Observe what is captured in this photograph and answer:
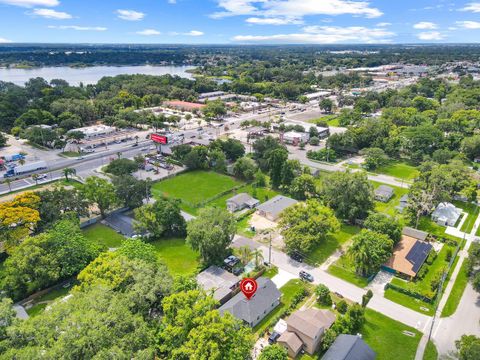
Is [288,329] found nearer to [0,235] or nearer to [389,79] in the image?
[0,235]

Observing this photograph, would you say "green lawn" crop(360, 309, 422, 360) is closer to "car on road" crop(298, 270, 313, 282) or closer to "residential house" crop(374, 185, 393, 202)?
"car on road" crop(298, 270, 313, 282)

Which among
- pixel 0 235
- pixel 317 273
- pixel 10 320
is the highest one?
pixel 10 320

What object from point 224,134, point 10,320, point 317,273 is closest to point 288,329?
point 317,273

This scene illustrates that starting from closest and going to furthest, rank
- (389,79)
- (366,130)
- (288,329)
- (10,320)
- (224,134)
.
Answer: (10,320) < (288,329) < (366,130) < (224,134) < (389,79)

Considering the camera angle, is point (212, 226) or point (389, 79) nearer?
point (212, 226)

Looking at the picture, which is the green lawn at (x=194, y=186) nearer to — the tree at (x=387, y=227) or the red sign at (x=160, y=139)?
the red sign at (x=160, y=139)

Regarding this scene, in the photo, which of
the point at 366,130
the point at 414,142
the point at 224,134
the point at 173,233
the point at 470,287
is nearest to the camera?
the point at 470,287

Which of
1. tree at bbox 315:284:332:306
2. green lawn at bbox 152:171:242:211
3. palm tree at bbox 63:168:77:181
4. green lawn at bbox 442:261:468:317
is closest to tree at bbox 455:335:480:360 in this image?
green lawn at bbox 442:261:468:317
